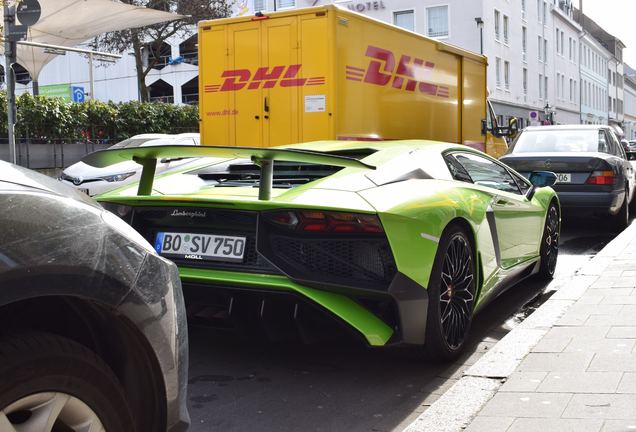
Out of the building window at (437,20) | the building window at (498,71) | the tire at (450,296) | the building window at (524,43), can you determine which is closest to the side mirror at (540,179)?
the tire at (450,296)

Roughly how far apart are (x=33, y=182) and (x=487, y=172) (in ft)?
13.5

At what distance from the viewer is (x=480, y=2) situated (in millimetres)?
44031

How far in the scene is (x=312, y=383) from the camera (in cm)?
413

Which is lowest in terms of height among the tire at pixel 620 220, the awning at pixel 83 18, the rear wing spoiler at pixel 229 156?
the tire at pixel 620 220

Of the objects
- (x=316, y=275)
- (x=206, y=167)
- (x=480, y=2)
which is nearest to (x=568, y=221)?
(x=206, y=167)

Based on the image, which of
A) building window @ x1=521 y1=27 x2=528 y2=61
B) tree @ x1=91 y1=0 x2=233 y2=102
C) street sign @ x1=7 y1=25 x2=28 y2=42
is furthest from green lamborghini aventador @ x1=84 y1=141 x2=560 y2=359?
building window @ x1=521 y1=27 x2=528 y2=61

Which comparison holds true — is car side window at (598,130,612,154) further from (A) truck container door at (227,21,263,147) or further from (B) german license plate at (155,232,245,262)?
(B) german license plate at (155,232,245,262)

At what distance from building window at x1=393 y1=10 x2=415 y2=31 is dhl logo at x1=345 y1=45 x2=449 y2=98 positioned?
119 feet

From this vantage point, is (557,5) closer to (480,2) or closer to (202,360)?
(480,2)

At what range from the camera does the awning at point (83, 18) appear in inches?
758

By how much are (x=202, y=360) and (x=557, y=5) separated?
65648mm

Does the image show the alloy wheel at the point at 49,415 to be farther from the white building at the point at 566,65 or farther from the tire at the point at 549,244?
the white building at the point at 566,65

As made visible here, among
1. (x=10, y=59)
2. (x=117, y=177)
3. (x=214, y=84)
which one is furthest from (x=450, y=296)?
(x=10, y=59)

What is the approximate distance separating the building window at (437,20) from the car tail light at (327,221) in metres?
43.4
